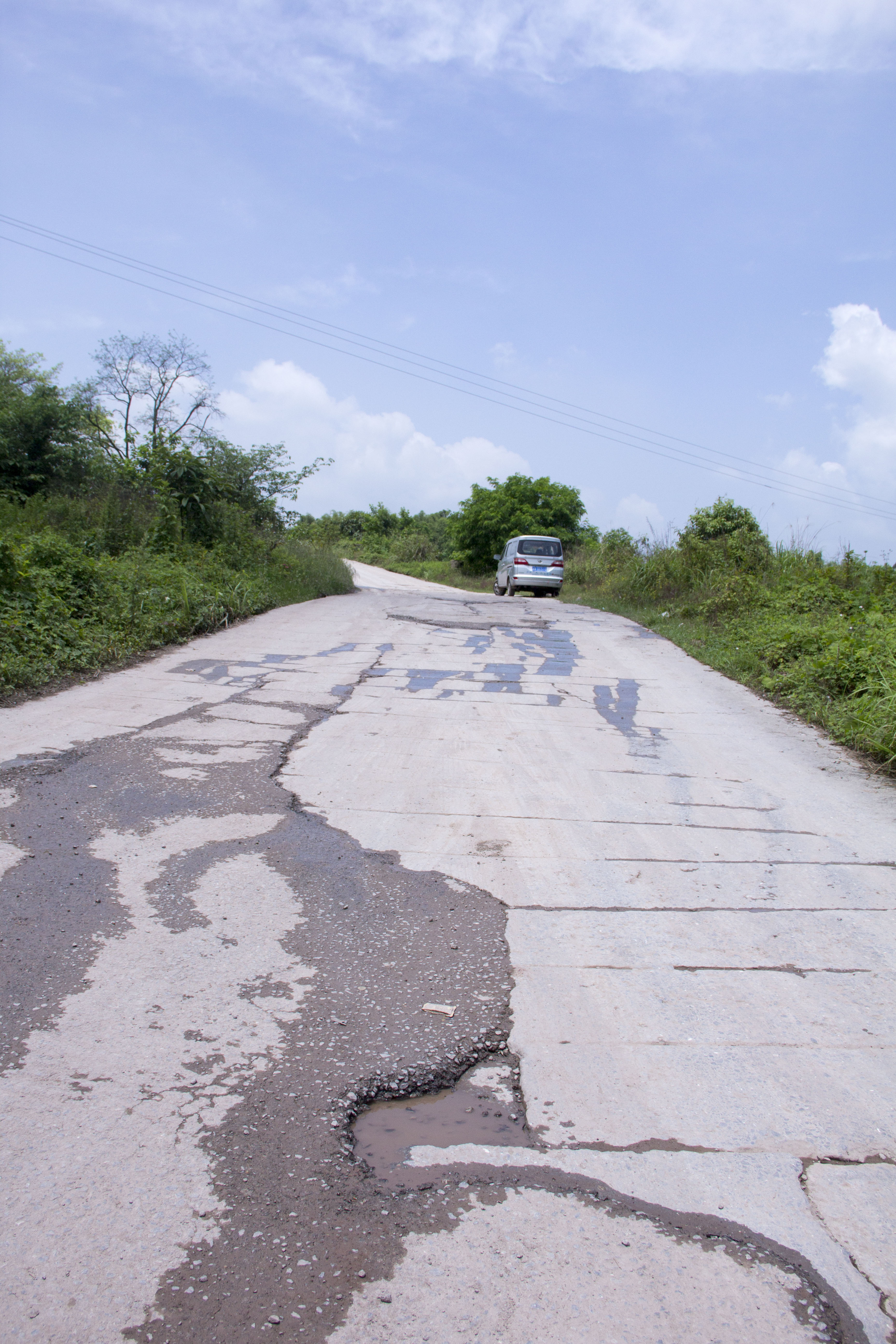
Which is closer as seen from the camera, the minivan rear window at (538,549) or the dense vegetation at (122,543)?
the dense vegetation at (122,543)

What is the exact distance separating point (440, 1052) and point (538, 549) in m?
20.9

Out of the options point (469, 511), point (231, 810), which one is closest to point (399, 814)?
point (231, 810)

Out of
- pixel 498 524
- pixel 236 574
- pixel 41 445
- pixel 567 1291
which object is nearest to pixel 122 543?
pixel 236 574

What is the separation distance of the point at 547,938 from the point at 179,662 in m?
6.99

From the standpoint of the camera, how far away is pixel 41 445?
848 inches

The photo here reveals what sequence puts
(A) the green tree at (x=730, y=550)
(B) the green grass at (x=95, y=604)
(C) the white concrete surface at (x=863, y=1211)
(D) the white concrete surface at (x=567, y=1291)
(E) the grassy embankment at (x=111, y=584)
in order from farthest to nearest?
(A) the green tree at (x=730, y=550)
(E) the grassy embankment at (x=111, y=584)
(B) the green grass at (x=95, y=604)
(C) the white concrete surface at (x=863, y=1211)
(D) the white concrete surface at (x=567, y=1291)

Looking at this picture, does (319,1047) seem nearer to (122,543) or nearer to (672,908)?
(672,908)

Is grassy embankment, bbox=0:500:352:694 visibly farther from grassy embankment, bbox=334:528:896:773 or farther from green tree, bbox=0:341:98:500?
grassy embankment, bbox=334:528:896:773

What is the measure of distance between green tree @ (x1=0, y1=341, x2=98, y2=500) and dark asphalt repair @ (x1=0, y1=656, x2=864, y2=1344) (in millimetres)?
17795

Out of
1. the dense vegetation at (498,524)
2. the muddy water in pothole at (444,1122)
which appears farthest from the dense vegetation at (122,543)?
the dense vegetation at (498,524)

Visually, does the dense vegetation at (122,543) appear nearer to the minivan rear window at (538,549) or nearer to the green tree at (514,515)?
the minivan rear window at (538,549)

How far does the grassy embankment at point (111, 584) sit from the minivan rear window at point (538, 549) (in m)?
5.90

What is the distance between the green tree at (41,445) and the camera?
20.6m

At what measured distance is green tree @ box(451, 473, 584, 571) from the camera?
38188 millimetres
